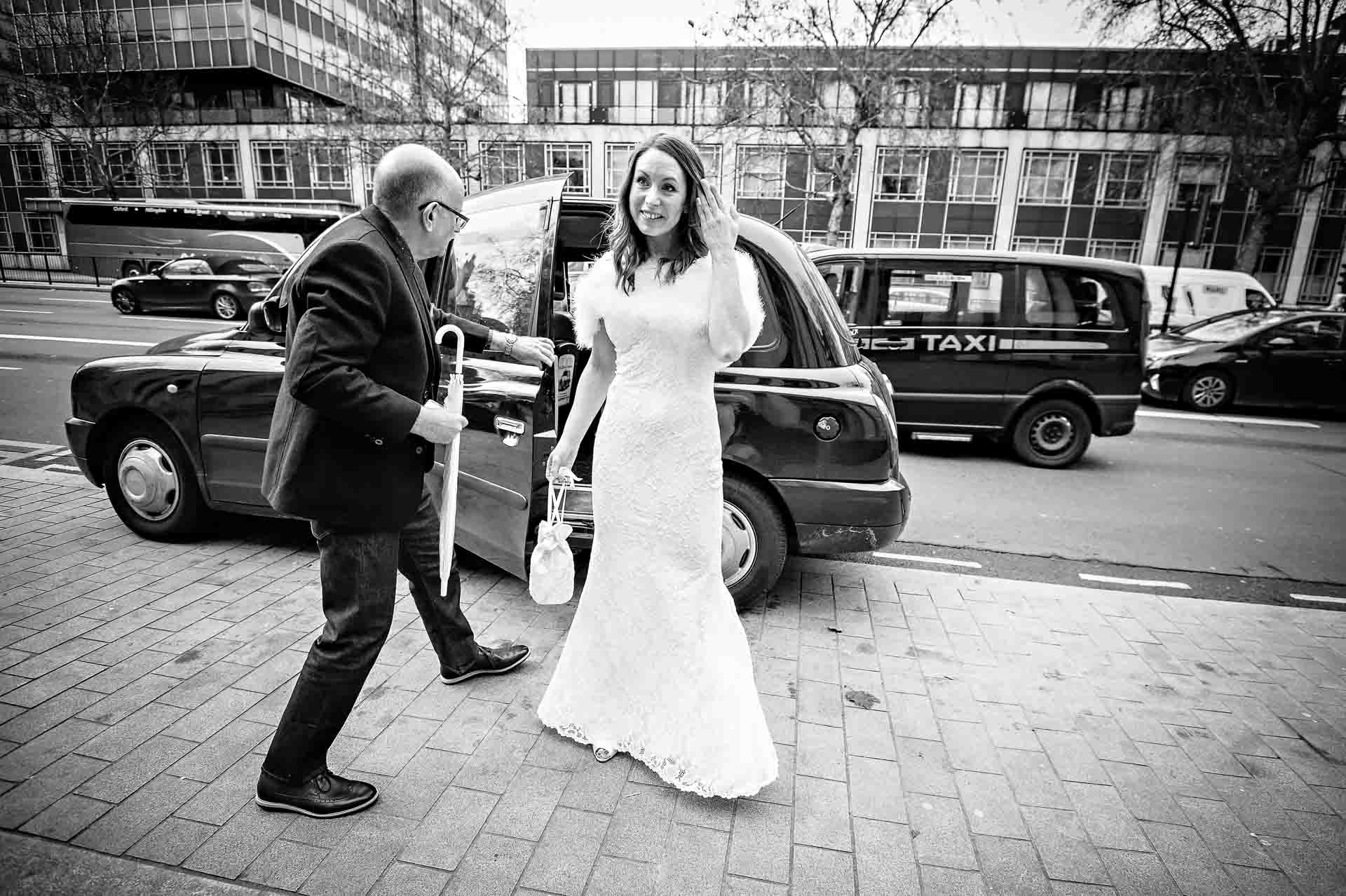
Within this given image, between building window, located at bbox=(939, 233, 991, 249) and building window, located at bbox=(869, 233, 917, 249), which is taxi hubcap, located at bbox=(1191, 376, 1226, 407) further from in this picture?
building window, located at bbox=(939, 233, 991, 249)

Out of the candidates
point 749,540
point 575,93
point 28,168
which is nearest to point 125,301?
point 749,540

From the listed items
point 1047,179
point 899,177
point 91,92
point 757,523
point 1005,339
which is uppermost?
point 91,92

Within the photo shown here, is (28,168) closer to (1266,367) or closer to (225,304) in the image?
(225,304)

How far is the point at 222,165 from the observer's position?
39562mm

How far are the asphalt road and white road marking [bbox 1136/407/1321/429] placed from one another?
0.03 meters

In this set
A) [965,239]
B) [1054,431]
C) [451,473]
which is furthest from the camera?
[965,239]

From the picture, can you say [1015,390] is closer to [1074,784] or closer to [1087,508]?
[1087,508]

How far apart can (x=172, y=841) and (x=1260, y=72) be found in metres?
32.8

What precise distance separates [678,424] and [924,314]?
565cm

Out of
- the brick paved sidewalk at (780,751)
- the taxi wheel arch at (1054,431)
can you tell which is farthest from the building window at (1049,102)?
the brick paved sidewalk at (780,751)

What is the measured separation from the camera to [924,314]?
7.20 meters

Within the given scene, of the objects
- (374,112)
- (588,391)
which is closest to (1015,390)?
(588,391)

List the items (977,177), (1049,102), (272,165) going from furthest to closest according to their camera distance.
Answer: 1. (272,165)
2. (1049,102)
3. (977,177)

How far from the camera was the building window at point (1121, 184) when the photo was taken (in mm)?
34719
